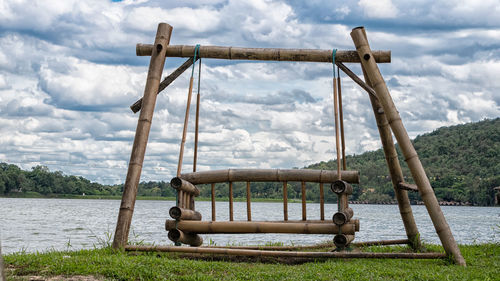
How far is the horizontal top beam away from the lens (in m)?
8.82

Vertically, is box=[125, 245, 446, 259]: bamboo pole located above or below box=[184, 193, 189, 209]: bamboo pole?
below

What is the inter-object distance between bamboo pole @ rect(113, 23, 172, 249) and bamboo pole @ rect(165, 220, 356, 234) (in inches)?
27.8

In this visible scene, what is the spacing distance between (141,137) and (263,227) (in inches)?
89.0

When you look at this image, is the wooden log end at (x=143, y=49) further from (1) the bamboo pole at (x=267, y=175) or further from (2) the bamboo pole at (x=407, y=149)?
(2) the bamboo pole at (x=407, y=149)

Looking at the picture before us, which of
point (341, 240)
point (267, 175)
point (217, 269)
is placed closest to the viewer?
point (217, 269)

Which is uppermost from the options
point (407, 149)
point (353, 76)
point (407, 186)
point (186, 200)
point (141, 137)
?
point (353, 76)

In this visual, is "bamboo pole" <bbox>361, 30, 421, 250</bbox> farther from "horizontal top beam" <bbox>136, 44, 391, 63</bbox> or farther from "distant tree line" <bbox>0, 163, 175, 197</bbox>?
"distant tree line" <bbox>0, 163, 175, 197</bbox>

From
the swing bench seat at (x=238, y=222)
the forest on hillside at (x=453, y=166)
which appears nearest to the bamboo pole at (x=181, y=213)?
the swing bench seat at (x=238, y=222)

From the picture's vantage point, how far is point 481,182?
60094mm

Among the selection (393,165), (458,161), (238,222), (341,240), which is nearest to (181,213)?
(238,222)

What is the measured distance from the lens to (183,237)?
8.34m

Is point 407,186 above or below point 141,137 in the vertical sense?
below

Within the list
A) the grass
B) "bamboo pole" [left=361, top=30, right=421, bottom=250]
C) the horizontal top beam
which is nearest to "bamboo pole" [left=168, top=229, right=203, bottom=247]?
the grass

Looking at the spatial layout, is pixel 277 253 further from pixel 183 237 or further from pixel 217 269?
pixel 183 237
